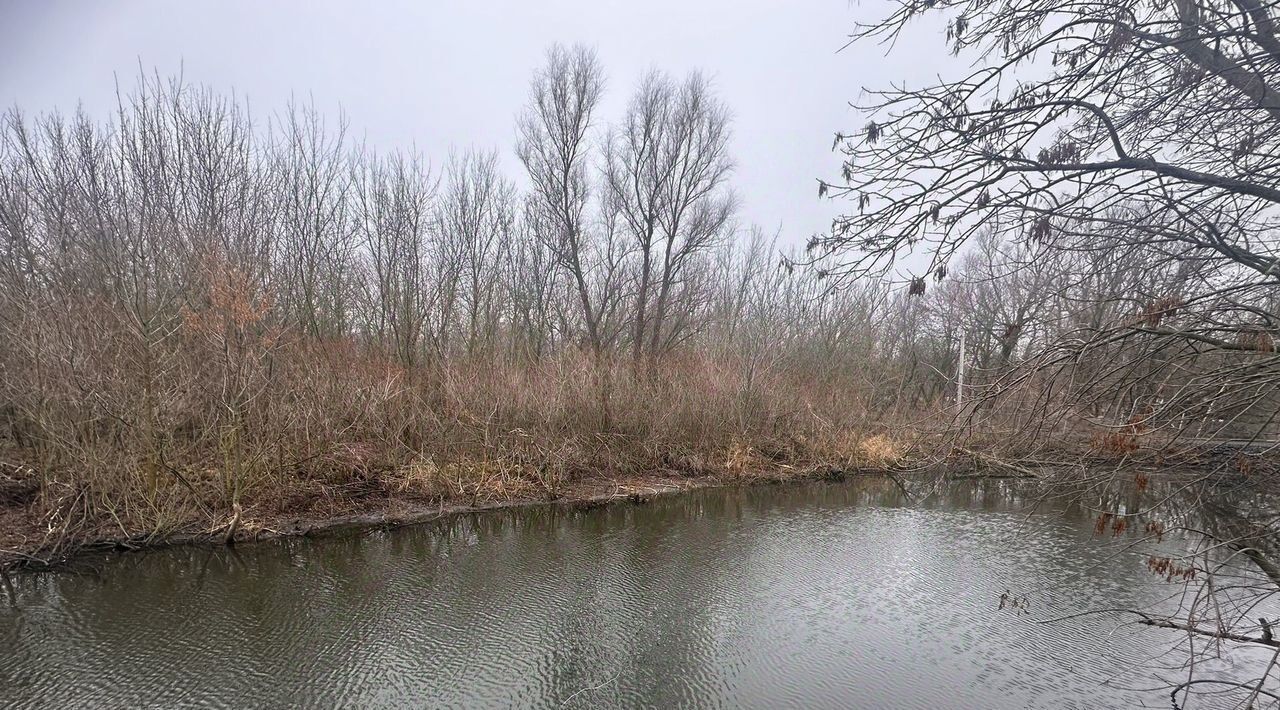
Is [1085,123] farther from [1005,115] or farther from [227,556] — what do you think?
[227,556]

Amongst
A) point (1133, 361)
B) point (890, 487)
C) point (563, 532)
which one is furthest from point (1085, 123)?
point (890, 487)

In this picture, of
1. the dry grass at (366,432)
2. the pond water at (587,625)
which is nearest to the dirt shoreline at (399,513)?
the dry grass at (366,432)

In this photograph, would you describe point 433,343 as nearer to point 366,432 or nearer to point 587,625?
point 366,432

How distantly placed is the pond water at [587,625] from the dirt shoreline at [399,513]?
264mm

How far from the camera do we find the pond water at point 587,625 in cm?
429

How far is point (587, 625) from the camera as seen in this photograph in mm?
5320

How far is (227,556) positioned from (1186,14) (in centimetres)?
932

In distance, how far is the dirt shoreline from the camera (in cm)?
619

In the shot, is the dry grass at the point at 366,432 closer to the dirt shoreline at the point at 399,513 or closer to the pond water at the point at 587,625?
the dirt shoreline at the point at 399,513

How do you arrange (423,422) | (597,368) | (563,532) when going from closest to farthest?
(563,532) < (423,422) < (597,368)

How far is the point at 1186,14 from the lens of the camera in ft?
9.05

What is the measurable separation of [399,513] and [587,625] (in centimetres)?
456

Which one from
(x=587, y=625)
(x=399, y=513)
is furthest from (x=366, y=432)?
(x=587, y=625)

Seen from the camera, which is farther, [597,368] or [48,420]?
[597,368]
